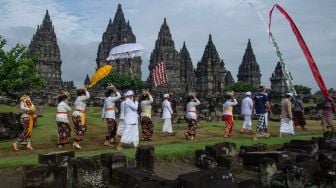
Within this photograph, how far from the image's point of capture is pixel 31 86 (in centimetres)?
2398

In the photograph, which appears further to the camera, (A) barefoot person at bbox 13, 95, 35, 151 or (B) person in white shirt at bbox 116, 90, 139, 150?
(B) person in white shirt at bbox 116, 90, 139, 150

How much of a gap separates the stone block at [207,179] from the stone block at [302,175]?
218 centimetres

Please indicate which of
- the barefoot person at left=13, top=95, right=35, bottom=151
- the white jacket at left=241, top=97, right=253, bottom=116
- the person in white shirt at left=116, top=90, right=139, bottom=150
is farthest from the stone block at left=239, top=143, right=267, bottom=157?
the barefoot person at left=13, top=95, right=35, bottom=151

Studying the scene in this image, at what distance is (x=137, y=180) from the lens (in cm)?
758

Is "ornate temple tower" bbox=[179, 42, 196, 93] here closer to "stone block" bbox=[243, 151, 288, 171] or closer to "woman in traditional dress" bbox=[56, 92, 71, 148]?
"woman in traditional dress" bbox=[56, 92, 71, 148]

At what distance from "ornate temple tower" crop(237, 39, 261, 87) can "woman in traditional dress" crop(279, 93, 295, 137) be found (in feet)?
262

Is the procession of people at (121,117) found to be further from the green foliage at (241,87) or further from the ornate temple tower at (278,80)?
the green foliage at (241,87)

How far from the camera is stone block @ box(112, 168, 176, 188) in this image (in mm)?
7156

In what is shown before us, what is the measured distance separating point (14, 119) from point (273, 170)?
37.6ft

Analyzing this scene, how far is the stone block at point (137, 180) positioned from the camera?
7.16m

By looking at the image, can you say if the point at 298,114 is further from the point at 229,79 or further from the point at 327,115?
the point at 229,79

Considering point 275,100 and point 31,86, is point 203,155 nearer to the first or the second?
point 31,86

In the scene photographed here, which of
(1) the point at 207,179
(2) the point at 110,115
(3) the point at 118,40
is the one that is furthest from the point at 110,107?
(3) the point at 118,40

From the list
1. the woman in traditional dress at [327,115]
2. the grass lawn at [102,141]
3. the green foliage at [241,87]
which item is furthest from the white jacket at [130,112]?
the green foliage at [241,87]
